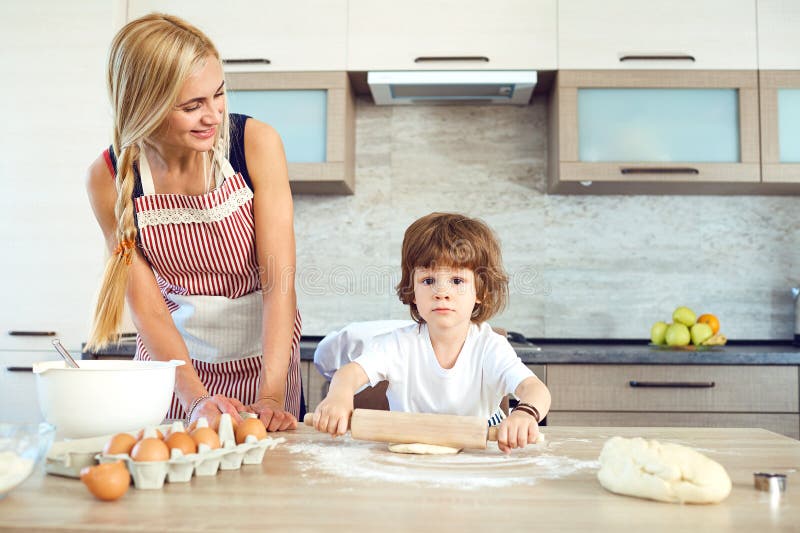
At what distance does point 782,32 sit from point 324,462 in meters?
2.43

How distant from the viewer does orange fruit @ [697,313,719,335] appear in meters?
2.54

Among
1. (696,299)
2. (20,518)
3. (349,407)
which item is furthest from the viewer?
(696,299)

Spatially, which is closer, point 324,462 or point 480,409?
point 324,462

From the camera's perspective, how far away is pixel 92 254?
2527mm

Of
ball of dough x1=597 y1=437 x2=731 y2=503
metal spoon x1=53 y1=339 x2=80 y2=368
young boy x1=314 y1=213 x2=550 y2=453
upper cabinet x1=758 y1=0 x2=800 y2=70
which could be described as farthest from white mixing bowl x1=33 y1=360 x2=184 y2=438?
upper cabinet x1=758 y1=0 x2=800 y2=70

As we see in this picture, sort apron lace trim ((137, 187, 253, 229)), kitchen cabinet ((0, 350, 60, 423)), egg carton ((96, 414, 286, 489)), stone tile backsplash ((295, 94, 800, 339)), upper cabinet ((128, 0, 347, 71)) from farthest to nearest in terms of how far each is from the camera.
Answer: stone tile backsplash ((295, 94, 800, 339)) → upper cabinet ((128, 0, 347, 71)) → kitchen cabinet ((0, 350, 60, 423)) → apron lace trim ((137, 187, 253, 229)) → egg carton ((96, 414, 286, 489))

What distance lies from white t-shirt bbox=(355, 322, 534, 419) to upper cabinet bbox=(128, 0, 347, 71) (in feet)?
4.88

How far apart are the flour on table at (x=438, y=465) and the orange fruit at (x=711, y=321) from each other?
1.80 meters

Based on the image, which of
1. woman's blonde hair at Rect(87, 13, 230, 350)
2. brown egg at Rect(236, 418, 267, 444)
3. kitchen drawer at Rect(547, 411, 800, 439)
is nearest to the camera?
brown egg at Rect(236, 418, 267, 444)

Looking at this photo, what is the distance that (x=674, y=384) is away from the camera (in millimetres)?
2229

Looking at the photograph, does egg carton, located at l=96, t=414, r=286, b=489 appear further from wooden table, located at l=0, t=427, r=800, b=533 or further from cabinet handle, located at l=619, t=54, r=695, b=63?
cabinet handle, located at l=619, t=54, r=695, b=63

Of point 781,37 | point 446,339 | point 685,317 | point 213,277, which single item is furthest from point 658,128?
point 213,277

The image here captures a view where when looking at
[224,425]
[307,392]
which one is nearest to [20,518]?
[224,425]

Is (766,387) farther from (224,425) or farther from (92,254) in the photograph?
(92,254)
